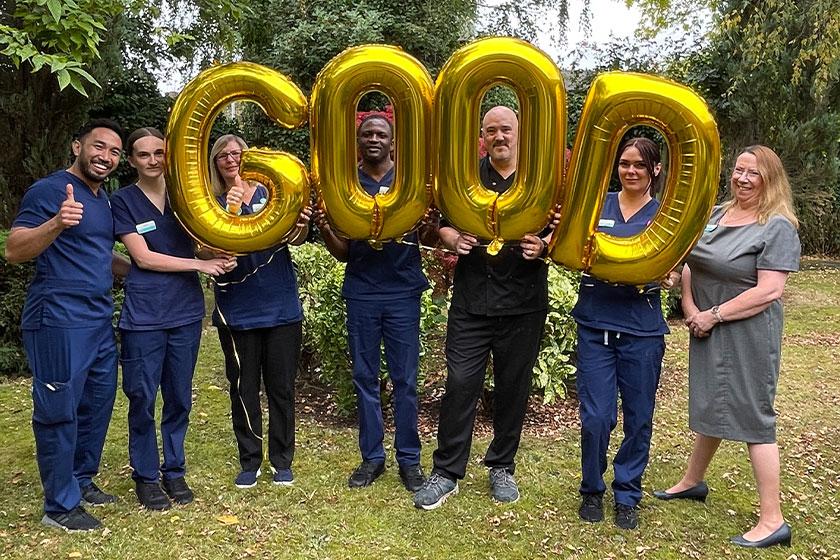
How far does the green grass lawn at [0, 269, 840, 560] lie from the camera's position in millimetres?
3088

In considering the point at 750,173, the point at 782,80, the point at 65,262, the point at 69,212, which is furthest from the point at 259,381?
the point at 782,80

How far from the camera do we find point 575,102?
10867mm

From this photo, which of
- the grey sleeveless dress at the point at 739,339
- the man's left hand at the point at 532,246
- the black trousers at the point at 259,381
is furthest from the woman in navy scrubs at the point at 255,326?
the grey sleeveless dress at the point at 739,339

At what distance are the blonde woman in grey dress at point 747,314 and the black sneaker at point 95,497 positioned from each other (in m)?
2.82

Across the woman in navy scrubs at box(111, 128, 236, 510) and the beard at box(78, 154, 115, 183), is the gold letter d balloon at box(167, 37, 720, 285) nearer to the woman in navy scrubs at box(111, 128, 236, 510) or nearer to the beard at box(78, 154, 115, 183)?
the woman in navy scrubs at box(111, 128, 236, 510)

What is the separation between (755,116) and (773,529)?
902 cm

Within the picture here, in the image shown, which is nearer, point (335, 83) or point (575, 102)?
point (335, 83)

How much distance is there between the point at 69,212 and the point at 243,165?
0.73m

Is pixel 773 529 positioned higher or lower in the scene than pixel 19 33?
lower

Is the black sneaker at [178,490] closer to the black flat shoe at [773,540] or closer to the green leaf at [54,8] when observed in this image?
the green leaf at [54,8]

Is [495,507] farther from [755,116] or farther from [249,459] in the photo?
[755,116]

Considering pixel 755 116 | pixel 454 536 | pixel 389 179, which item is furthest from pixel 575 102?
pixel 454 536

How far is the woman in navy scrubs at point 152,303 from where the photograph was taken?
319cm

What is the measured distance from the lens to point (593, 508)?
10.9 feet
